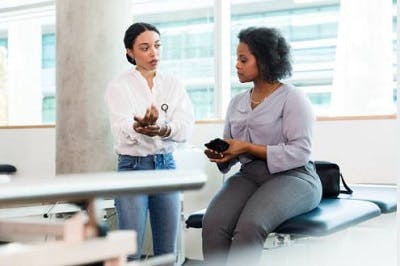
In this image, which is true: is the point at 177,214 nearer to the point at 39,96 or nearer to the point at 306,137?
the point at 306,137

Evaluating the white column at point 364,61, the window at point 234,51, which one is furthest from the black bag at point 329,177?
the white column at point 364,61

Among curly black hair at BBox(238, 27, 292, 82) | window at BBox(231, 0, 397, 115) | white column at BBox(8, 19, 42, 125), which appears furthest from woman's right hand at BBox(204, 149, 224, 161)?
white column at BBox(8, 19, 42, 125)

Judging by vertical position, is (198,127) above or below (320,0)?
below

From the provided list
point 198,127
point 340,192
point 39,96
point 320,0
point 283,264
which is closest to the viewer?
point 340,192

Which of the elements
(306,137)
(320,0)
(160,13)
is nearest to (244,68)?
(306,137)

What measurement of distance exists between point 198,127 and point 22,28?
254 cm

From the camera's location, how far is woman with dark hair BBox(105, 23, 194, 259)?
266 centimetres

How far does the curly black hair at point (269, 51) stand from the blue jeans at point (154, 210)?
24.1 inches

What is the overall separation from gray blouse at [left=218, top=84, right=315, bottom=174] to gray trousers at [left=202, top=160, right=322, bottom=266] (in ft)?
0.21

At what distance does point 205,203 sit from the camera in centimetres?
352

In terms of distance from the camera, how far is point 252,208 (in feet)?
8.09

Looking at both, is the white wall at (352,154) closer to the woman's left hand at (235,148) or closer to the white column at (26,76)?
→ the woman's left hand at (235,148)

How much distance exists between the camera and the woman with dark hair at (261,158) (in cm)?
244

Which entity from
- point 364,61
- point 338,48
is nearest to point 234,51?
point 338,48
